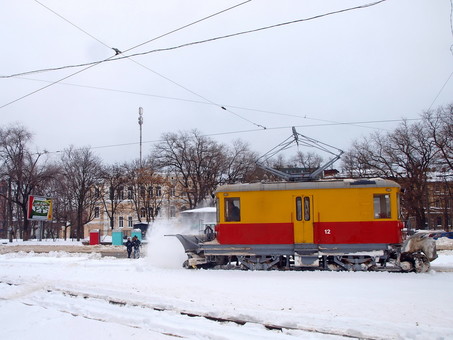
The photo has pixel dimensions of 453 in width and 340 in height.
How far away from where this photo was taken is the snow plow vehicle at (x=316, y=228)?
15.3 metres

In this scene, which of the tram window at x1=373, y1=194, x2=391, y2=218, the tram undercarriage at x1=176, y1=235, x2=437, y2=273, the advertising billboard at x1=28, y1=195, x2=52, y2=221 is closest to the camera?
the tram undercarriage at x1=176, y1=235, x2=437, y2=273

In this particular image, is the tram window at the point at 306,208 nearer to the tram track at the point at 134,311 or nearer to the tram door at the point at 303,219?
the tram door at the point at 303,219

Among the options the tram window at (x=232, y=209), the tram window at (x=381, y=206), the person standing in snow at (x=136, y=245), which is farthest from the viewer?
the person standing in snow at (x=136, y=245)

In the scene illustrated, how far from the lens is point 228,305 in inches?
370

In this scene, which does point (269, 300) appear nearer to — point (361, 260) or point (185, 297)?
point (185, 297)

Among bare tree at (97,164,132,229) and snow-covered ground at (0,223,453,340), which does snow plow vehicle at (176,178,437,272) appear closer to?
snow-covered ground at (0,223,453,340)

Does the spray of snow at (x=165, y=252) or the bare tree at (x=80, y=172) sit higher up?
the bare tree at (x=80, y=172)

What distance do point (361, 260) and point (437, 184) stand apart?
1705 inches

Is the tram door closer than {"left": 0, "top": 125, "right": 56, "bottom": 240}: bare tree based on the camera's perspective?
Yes

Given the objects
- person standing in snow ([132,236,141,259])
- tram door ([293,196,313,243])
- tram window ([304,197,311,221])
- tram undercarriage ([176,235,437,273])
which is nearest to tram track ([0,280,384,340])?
tram undercarriage ([176,235,437,273])

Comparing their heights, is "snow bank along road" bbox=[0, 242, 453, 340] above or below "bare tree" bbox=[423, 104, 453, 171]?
below

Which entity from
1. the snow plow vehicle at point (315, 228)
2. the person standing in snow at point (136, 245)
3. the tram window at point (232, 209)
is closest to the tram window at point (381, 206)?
the snow plow vehicle at point (315, 228)

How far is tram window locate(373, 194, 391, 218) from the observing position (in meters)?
15.5

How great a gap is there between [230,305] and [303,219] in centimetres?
709
